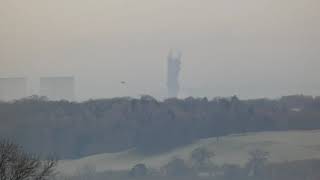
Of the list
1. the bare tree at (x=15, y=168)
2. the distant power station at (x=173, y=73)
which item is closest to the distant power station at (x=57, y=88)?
the bare tree at (x=15, y=168)

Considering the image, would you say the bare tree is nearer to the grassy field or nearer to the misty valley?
the misty valley

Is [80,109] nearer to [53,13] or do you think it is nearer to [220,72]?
[53,13]

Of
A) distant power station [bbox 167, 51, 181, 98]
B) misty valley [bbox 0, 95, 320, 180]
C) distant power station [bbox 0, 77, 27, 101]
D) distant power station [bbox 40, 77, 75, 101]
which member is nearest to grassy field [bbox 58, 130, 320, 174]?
misty valley [bbox 0, 95, 320, 180]

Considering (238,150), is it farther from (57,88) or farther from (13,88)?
(13,88)

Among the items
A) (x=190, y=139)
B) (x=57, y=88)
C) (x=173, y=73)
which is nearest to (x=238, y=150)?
(x=190, y=139)

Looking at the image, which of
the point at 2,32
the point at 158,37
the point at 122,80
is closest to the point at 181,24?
the point at 158,37

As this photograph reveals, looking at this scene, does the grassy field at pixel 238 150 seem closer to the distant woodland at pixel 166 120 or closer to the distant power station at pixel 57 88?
the distant woodland at pixel 166 120
